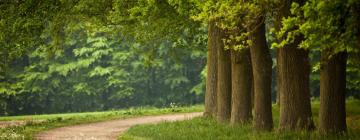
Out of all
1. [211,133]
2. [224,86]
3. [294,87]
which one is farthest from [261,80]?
[224,86]

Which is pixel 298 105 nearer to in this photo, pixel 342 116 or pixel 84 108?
pixel 342 116

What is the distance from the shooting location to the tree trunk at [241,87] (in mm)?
20828

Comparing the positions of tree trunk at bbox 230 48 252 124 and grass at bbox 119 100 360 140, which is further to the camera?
tree trunk at bbox 230 48 252 124

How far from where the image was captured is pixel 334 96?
16.0m

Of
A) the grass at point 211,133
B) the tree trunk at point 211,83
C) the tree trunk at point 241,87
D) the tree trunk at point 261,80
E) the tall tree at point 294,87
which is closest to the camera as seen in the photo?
the grass at point 211,133

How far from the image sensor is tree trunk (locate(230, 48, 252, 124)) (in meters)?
20.8

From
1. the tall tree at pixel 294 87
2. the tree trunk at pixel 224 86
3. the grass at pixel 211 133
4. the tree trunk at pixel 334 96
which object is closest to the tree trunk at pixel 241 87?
the grass at pixel 211 133

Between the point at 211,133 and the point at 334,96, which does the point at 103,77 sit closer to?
the point at 211,133

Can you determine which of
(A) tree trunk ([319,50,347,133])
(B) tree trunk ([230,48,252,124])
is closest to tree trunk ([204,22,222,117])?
(B) tree trunk ([230,48,252,124])

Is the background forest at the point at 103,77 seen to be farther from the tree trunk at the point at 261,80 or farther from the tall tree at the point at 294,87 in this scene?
the tall tree at the point at 294,87

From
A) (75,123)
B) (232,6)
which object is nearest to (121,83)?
(75,123)

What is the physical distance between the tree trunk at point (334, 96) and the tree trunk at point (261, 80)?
278 centimetres

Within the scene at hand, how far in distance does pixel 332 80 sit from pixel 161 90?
50.5m

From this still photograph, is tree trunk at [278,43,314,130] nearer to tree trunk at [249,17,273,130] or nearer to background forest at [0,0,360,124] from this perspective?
tree trunk at [249,17,273,130]
